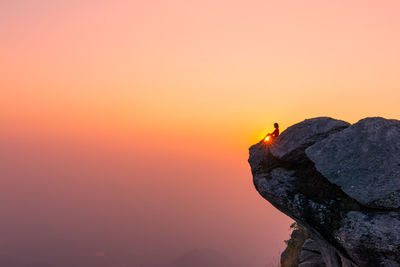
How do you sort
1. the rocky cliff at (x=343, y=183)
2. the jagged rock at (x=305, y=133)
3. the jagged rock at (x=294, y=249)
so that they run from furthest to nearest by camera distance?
the jagged rock at (x=294, y=249) < the jagged rock at (x=305, y=133) < the rocky cliff at (x=343, y=183)

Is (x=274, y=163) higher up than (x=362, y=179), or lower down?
higher up

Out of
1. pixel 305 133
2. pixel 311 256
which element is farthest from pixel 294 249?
pixel 305 133

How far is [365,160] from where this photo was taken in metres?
10.4

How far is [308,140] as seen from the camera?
12719 millimetres

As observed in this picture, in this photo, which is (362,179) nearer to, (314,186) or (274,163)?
(314,186)

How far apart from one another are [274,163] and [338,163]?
128 inches

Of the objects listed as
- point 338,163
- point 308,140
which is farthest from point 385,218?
point 308,140

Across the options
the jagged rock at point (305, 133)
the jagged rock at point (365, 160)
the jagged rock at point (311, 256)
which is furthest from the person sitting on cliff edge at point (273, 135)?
the jagged rock at point (311, 256)

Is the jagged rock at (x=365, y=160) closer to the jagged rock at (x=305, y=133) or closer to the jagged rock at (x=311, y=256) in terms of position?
the jagged rock at (x=305, y=133)

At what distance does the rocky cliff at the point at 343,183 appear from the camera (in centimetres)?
875

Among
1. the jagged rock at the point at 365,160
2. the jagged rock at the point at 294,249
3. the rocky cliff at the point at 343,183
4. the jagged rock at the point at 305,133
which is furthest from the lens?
the jagged rock at the point at 294,249

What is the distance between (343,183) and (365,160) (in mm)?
1182

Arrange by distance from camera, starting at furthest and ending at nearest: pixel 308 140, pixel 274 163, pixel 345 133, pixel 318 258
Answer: pixel 318 258 → pixel 274 163 → pixel 308 140 → pixel 345 133

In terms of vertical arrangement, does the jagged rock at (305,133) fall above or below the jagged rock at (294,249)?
above
